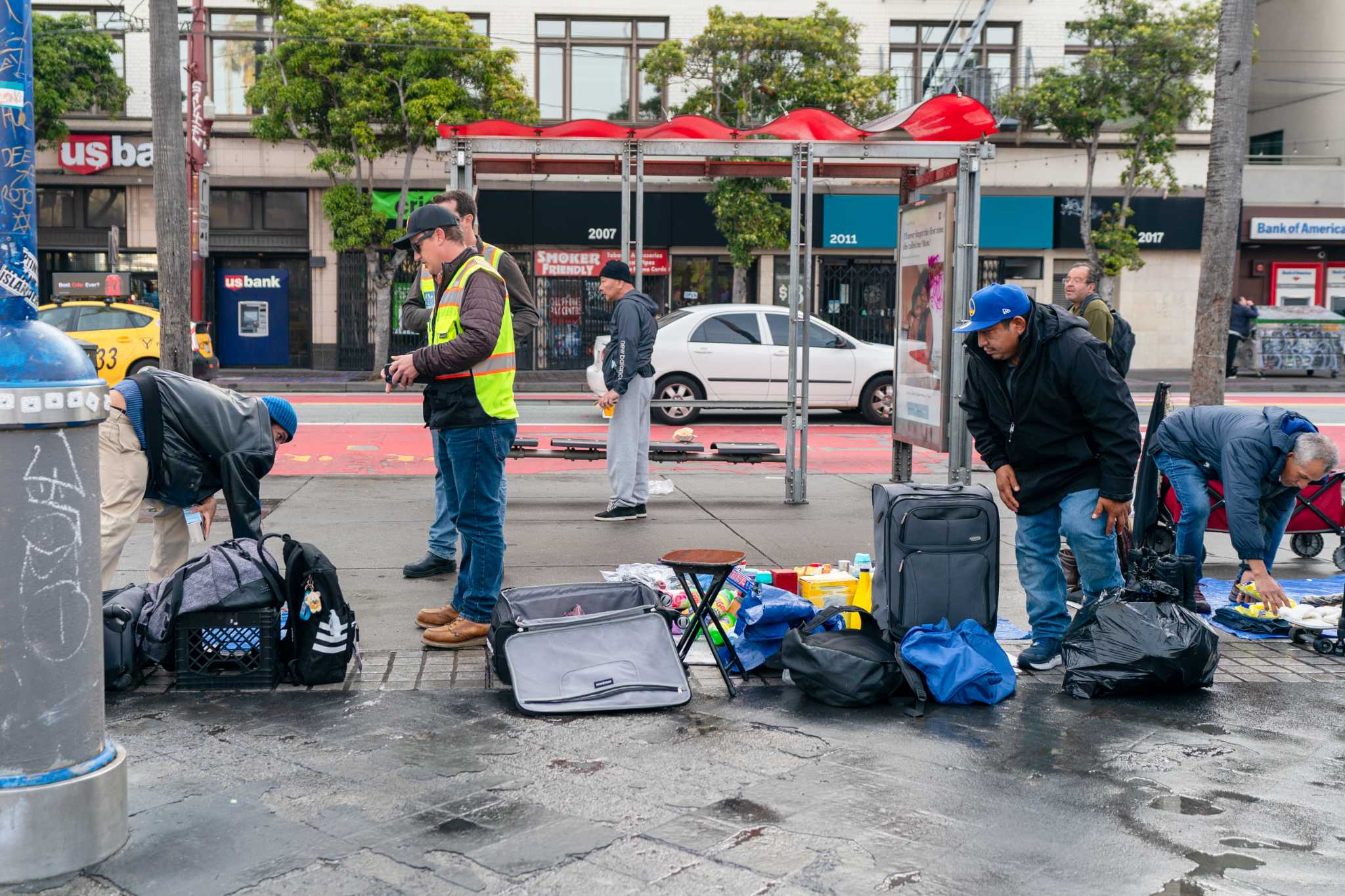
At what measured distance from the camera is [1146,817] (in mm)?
4000

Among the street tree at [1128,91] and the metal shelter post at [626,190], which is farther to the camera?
the street tree at [1128,91]

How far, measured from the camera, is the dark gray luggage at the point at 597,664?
5000 mm

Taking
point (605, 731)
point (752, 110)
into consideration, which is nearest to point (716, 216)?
point (752, 110)

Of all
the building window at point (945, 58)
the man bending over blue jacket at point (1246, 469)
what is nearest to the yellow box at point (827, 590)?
the man bending over blue jacket at point (1246, 469)

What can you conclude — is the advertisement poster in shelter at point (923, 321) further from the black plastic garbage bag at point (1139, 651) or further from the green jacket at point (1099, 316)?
the black plastic garbage bag at point (1139, 651)

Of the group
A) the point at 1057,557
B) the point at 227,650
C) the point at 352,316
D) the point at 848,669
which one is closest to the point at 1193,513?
the point at 1057,557

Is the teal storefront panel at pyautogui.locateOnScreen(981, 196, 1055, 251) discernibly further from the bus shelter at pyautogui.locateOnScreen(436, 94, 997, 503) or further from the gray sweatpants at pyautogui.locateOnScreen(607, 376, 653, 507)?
the gray sweatpants at pyautogui.locateOnScreen(607, 376, 653, 507)

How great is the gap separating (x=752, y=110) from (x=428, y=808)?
77.9 feet

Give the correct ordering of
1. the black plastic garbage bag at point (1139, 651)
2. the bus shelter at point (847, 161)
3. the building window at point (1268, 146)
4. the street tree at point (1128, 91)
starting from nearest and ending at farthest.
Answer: the black plastic garbage bag at point (1139, 651), the bus shelter at point (847, 161), the street tree at point (1128, 91), the building window at point (1268, 146)

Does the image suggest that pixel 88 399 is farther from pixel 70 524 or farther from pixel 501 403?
pixel 501 403

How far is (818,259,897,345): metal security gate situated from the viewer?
85.8 feet

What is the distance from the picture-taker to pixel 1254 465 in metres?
6.29

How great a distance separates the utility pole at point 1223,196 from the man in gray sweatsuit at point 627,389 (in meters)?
4.32

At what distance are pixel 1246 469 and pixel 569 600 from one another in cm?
346
